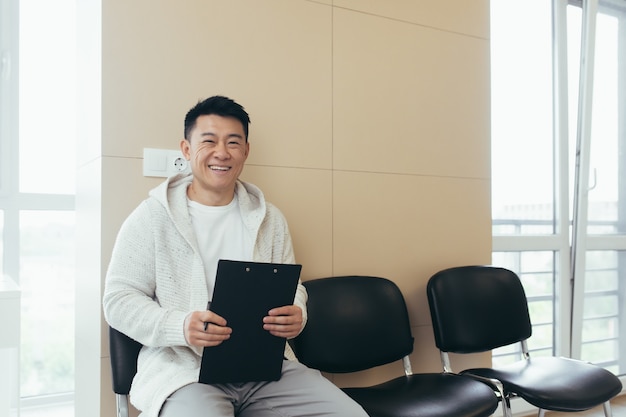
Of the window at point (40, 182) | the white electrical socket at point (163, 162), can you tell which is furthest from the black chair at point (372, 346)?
the window at point (40, 182)

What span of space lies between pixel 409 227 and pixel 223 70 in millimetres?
1077

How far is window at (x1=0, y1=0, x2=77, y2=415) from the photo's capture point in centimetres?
296

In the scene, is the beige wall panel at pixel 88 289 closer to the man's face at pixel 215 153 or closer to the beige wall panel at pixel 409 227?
the man's face at pixel 215 153

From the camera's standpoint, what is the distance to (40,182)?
3041 millimetres

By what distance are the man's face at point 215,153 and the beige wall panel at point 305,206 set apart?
0.30 m

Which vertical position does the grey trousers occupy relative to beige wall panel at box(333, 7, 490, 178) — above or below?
below

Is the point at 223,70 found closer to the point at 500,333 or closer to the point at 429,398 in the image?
the point at 429,398

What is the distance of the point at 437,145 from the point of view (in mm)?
2533

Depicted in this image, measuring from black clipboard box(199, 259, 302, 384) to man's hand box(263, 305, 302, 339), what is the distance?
15 millimetres

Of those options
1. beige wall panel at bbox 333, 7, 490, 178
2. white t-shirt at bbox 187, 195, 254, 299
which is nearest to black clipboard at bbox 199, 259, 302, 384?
A: white t-shirt at bbox 187, 195, 254, 299

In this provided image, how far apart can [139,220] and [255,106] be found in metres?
0.69

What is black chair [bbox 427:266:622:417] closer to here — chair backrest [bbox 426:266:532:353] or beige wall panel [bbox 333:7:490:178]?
chair backrest [bbox 426:266:532:353]

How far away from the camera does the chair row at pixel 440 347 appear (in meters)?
1.73

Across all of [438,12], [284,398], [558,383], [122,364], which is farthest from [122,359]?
[438,12]
